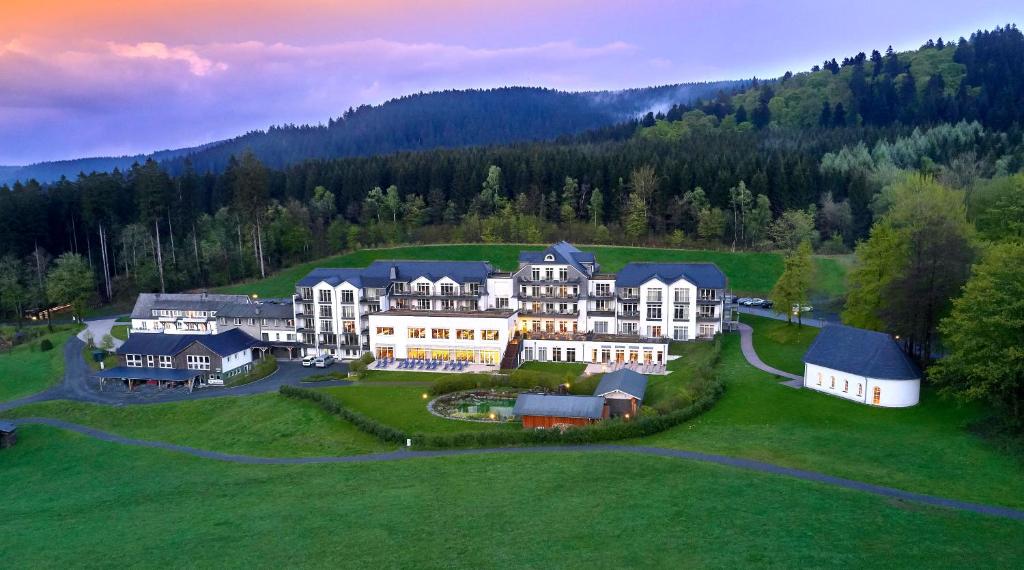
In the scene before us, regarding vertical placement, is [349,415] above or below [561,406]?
below

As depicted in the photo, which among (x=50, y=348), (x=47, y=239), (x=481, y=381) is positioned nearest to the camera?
(x=481, y=381)

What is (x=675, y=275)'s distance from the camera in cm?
6312

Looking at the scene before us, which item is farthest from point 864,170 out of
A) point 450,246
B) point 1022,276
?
point 1022,276

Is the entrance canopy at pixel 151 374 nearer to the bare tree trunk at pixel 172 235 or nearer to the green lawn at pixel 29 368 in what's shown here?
the green lawn at pixel 29 368

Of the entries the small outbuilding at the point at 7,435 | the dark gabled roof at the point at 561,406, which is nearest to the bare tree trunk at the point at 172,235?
the small outbuilding at the point at 7,435

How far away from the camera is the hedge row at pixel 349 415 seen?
40.7m

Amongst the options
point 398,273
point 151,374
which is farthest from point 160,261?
point 398,273

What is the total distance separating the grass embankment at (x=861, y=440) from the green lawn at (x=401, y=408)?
13120mm

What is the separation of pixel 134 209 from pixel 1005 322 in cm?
10469

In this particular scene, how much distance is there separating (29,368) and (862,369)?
2905 inches

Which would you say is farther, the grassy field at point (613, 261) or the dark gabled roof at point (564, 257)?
the grassy field at point (613, 261)

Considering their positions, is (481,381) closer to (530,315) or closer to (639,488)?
(530,315)

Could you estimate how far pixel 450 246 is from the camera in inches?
4026

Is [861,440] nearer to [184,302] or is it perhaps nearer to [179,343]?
[179,343]
